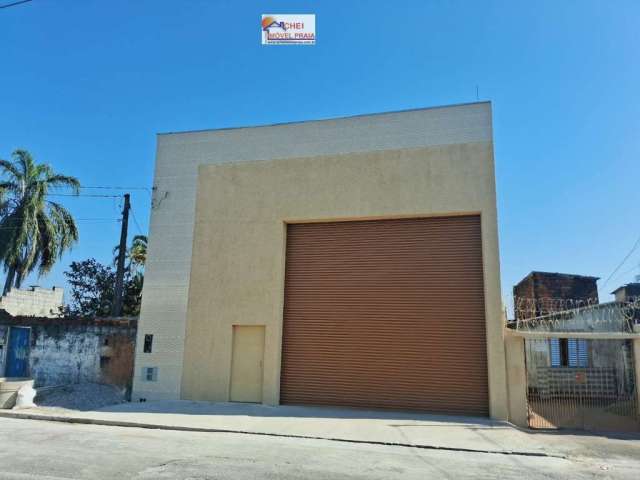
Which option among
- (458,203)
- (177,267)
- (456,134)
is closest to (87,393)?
(177,267)

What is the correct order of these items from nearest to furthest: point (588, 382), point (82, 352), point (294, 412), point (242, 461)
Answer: point (242, 461) → point (588, 382) → point (294, 412) → point (82, 352)

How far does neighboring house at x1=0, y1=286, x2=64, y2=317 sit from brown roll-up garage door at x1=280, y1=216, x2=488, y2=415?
47.5 feet

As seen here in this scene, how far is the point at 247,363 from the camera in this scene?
15.3 meters

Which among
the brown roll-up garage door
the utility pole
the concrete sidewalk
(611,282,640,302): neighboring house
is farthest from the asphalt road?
(611,282,640,302): neighboring house

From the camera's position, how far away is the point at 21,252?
882 inches

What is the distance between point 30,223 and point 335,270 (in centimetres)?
1531

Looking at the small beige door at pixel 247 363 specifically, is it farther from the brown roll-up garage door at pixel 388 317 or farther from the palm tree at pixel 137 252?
the palm tree at pixel 137 252

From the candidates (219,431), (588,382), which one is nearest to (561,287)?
(588,382)

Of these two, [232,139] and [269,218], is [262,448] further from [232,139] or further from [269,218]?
[232,139]

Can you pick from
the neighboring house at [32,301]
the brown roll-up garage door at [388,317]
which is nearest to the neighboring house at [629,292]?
the brown roll-up garage door at [388,317]

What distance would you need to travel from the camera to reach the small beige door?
49.4ft

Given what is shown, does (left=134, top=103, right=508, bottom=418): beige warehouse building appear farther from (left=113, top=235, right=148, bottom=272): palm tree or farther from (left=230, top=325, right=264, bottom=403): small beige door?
(left=113, top=235, right=148, bottom=272): palm tree

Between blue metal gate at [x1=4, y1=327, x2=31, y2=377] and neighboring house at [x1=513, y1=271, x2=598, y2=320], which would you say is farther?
neighboring house at [x1=513, y1=271, x2=598, y2=320]

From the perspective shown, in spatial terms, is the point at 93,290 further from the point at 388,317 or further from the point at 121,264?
the point at 388,317
